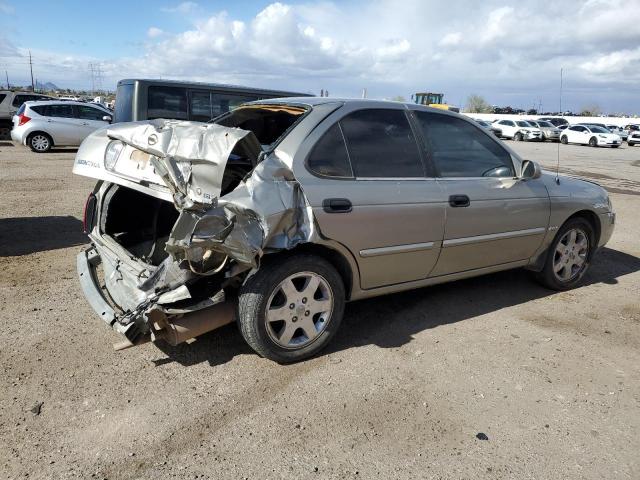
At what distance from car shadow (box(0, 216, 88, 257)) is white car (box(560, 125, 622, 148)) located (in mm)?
29649

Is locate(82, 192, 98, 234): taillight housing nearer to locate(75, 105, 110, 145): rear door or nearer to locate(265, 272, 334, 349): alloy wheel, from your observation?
locate(265, 272, 334, 349): alloy wheel

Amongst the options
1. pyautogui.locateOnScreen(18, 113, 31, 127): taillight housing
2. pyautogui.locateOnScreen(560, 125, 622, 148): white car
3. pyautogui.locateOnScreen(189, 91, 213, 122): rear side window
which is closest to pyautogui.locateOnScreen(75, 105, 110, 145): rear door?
pyautogui.locateOnScreen(18, 113, 31, 127): taillight housing

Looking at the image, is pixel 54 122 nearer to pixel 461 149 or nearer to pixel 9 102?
pixel 9 102

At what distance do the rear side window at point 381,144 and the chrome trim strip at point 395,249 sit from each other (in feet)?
1.69

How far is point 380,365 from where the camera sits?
3.47m

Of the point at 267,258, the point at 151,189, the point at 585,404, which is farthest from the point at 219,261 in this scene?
the point at 585,404

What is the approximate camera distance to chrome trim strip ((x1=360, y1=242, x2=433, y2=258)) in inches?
139

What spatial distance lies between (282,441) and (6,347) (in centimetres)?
216

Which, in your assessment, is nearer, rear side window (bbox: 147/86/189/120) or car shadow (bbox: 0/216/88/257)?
car shadow (bbox: 0/216/88/257)

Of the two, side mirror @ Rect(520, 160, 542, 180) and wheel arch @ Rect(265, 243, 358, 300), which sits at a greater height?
side mirror @ Rect(520, 160, 542, 180)

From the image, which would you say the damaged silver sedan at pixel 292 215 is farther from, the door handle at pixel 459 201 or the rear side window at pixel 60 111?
the rear side window at pixel 60 111

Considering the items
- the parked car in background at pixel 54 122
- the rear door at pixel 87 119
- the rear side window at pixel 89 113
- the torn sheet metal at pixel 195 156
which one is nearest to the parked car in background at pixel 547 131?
the rear side window at pixel 89 113

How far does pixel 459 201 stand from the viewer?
3.92 metres

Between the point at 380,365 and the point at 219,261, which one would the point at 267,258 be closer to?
the point at 219,261
